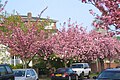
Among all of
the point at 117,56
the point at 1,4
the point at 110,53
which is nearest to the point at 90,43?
the point at 110,53

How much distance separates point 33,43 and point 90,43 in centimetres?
1432

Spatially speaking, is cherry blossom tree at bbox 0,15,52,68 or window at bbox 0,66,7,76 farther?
cherry blossom tree at bbox 0,15,52,68

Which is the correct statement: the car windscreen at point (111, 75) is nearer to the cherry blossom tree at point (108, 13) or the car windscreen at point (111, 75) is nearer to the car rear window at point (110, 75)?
the car rear window at point (110, 75)

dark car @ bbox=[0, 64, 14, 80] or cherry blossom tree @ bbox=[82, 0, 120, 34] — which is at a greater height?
cherry blossom tree @ bbox=[82, 0, 120, 34]

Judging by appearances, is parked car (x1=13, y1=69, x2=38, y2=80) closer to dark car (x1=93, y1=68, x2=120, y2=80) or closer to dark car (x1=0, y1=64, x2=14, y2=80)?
dark car (x1=0, y1=64, x2=14, y2=80)

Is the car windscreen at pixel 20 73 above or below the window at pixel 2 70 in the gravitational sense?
below

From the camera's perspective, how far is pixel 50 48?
38406mm

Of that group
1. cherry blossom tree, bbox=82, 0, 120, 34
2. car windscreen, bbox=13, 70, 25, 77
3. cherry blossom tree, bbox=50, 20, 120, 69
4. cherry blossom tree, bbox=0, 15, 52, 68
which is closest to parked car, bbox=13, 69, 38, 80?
car windscreen, bbox=13, 70, 25, 77

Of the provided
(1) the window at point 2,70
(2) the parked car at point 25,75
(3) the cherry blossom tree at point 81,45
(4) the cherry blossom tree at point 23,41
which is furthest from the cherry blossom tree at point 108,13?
(3) the cherry blossom tree at point 81,45

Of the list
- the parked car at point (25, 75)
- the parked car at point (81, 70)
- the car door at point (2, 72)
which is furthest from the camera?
the parked car at point (81, 70)

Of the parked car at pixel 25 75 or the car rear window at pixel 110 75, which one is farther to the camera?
the parked car at pixel 25 75

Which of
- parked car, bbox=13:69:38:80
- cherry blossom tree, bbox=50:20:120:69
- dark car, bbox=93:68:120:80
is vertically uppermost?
cherry blossom tree, bbox=50:20:120:69

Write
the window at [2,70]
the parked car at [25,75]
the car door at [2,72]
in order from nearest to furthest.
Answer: the car door at [2,72] < the window at [2,70] < the parked car at [25,75]

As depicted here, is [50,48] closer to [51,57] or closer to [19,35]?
[51,57]
